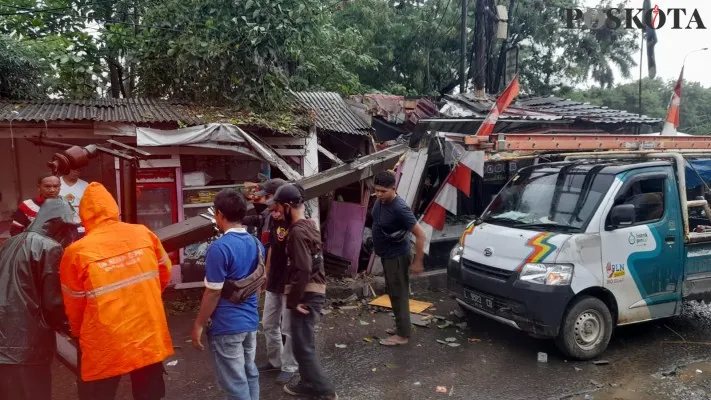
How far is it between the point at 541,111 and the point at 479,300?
6.63 m

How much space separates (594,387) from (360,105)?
7.16 metres

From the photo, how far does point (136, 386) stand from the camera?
302 centimetres

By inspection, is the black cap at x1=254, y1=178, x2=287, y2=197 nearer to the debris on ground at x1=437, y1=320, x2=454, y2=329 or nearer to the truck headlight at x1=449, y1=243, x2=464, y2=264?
the truck headlight at x1=449, y1=243, x2=464, y2=264

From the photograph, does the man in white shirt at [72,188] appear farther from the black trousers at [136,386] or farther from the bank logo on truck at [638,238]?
the bank logo on truck at [638,238]

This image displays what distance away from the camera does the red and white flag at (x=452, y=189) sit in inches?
272

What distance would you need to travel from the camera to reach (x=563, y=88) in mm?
23438

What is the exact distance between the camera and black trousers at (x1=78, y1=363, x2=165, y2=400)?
9.45 feet

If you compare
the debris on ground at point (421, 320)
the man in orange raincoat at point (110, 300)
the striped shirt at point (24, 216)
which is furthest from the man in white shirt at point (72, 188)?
the debris on ground at point (421, 320)

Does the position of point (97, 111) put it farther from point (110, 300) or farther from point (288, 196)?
point (110, 300)

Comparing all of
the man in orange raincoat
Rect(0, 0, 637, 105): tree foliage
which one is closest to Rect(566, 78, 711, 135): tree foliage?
Rect(0, 0, 637, 105): tree foliage

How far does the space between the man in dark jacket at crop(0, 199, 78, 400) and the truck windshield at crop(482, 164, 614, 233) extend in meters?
4.33

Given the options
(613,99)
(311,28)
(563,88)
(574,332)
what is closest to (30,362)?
(574,332)

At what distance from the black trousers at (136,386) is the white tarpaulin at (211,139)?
4.10 m

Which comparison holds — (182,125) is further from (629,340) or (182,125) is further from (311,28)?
(629,340)
